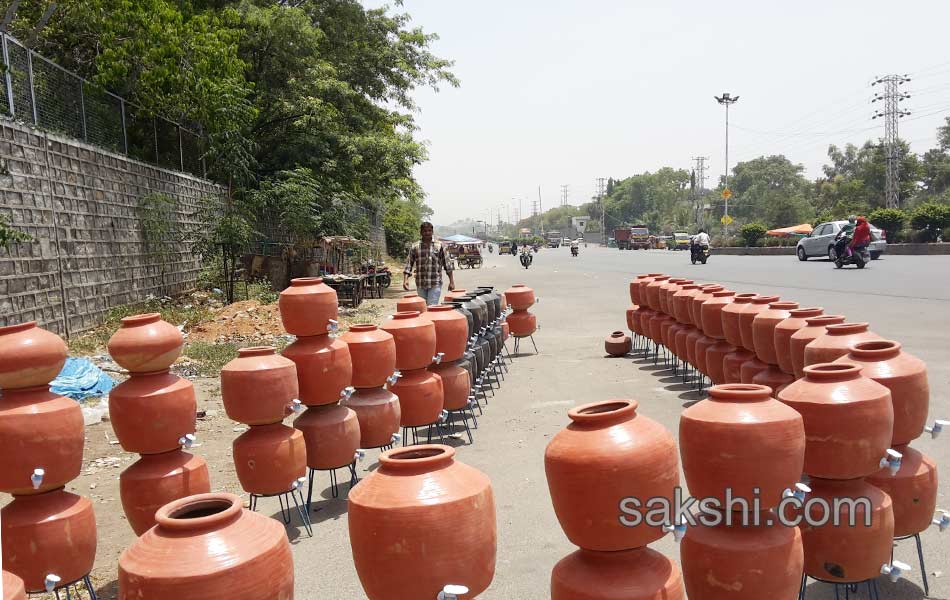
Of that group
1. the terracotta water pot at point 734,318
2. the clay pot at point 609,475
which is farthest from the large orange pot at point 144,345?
the terracotta water pot at point 734,318

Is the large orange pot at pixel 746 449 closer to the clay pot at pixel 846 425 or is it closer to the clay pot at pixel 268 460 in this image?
the clay pot at pixel 846 425

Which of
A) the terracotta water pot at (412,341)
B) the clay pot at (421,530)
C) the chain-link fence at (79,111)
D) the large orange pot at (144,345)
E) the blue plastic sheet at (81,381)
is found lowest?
the blue plastic sheet at (81,381)

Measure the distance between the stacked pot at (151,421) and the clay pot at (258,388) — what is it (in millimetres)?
238

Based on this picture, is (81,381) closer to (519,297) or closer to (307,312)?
(307,312)

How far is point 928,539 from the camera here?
317 cm

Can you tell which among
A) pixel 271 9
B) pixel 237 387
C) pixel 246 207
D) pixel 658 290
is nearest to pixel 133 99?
pixel 246 207

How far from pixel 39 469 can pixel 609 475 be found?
7.49ft

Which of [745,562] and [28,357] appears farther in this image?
[28,357]

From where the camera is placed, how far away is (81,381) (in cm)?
656

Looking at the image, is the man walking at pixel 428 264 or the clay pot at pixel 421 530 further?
the man walking at pixel 428 264

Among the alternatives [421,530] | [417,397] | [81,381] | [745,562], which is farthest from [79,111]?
[745,562]

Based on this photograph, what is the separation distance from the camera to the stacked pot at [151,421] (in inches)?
123

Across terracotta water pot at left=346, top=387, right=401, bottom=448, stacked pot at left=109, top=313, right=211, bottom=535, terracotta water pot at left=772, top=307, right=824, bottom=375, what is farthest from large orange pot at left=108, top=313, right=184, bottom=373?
terracotta water pot at left=772, top=307, right=824, bottom=375

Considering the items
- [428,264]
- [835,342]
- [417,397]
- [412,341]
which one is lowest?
[417,397]
